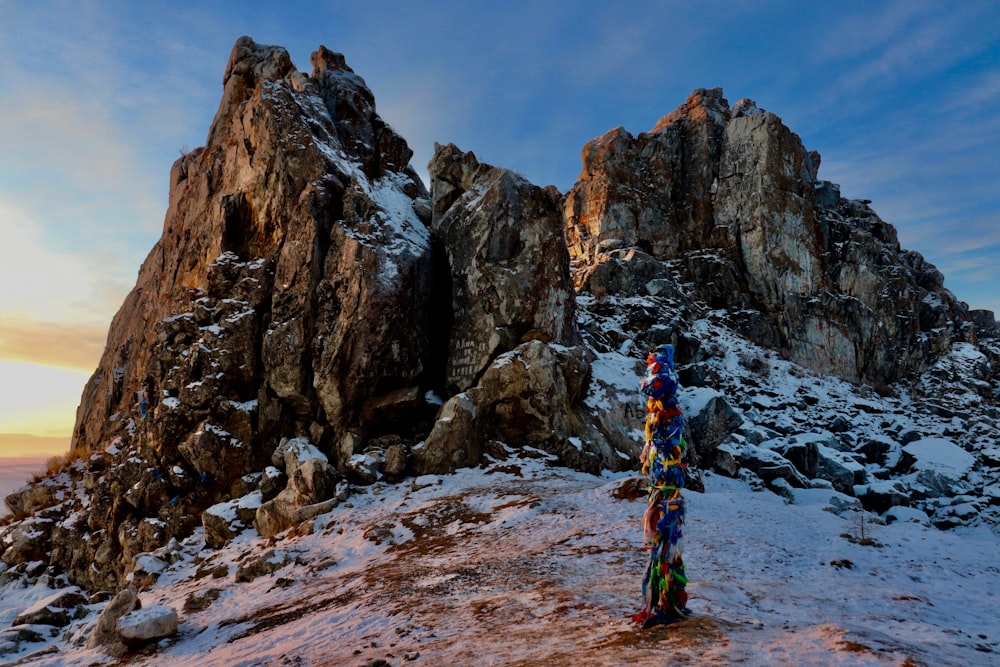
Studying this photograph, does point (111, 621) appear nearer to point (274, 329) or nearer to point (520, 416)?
point (520, 416)

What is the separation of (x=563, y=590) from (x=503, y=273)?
1605 cm

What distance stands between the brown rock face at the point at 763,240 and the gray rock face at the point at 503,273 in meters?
18.7

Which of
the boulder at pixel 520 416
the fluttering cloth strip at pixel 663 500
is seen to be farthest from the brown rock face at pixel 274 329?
the fluttering cloth strip at pixel 663 500

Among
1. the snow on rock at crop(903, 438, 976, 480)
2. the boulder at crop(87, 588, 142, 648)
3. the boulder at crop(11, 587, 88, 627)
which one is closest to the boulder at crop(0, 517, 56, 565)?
the boulder at crop(11, 587, 88, 627)

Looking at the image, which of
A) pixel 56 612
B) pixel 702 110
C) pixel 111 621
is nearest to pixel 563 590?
pixel 111 621

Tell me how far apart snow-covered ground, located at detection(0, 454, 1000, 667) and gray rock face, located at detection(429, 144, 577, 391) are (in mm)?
7174

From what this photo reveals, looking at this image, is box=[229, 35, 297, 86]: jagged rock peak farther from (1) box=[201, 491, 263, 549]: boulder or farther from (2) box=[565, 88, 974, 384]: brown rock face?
(2) box=[565, 88, 974, 384]: brown rock face

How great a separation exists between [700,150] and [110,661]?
5513cm

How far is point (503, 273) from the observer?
76.6 ft

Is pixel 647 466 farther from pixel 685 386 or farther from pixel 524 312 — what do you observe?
pixel 685 386

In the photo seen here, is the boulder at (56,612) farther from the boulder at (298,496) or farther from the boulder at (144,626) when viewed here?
the boulder at (144,626)

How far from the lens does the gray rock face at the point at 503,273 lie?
22.8m

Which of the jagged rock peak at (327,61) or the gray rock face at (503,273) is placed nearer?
the gray rock face at (503,273)

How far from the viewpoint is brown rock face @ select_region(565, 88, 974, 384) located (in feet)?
145
